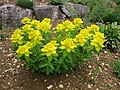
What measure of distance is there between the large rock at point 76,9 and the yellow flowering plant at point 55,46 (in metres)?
1.62

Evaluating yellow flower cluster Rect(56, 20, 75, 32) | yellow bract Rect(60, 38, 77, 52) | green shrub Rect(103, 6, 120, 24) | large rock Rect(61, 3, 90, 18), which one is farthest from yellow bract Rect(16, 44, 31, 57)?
green shrub Rect(103, 6, 120, 24)

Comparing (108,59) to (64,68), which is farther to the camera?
(108,59)

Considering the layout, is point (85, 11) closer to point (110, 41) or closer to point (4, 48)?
point (110, 41)

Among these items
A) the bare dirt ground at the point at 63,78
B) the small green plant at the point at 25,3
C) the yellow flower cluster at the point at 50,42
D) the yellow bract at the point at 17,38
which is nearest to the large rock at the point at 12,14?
the small green plant at the point at 25,3

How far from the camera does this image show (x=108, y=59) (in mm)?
5035

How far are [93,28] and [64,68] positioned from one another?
674mm

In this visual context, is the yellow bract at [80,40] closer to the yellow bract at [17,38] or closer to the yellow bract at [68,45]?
the yellow bract at [68,45]

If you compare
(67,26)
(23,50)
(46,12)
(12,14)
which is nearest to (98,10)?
(46,12)

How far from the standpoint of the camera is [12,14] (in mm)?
5859

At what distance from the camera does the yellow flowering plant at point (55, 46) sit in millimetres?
3957

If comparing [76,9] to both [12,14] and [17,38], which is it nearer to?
[12,14]

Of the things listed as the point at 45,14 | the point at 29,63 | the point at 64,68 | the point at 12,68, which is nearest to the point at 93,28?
the point at 64,68

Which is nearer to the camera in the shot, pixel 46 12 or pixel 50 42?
pixel 50 42

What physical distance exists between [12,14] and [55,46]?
6.65ft
